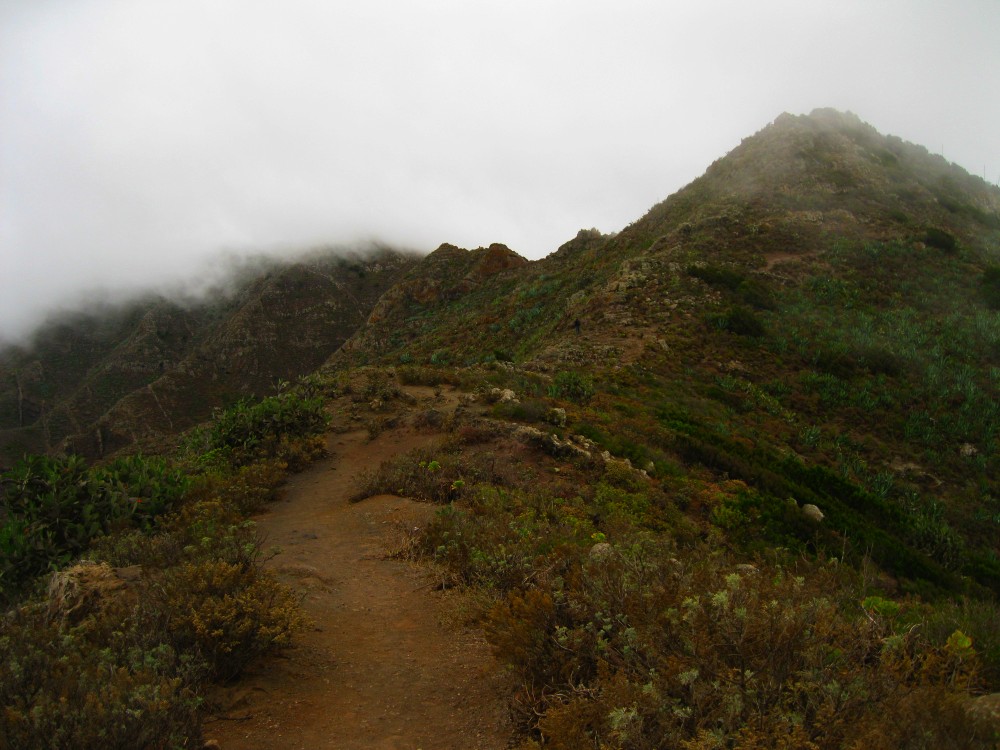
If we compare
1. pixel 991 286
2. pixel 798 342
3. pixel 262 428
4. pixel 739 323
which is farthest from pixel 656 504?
pixel 991 286

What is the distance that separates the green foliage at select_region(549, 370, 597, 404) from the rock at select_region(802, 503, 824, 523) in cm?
532

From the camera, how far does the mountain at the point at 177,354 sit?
57156mm

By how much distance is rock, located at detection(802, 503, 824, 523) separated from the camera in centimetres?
911

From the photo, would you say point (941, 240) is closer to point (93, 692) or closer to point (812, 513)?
point (812, 513)

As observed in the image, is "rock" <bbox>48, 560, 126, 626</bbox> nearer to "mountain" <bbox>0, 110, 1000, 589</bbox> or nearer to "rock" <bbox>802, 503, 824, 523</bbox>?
"mountain" <bbox>0, 110, 1000, 589</bbox>

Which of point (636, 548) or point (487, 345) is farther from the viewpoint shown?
point (487, 345)

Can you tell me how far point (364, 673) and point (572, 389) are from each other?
10.4 meters

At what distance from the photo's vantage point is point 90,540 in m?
6.15

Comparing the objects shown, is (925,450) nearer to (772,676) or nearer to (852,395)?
(852,395)

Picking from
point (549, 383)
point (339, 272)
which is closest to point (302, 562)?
point (549, 383)

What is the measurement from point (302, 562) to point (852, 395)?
16.5m

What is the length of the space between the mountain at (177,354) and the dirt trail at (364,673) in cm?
4824

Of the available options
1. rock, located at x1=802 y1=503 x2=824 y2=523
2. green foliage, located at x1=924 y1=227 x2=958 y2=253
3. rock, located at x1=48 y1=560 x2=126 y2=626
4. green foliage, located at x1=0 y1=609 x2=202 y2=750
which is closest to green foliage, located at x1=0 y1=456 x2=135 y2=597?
rock, located at x1=48 y1=560 x2=126 y2=626

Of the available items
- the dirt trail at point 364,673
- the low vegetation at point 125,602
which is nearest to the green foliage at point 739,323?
the dirt trail at point 364,673
